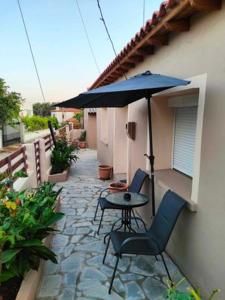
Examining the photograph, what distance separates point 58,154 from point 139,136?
5.05 meters

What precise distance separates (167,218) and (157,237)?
Result: 333mm

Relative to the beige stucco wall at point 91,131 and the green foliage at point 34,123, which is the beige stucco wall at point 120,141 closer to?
the beige stucco wall at point 91,131

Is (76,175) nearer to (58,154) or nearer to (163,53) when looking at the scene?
(58,154)

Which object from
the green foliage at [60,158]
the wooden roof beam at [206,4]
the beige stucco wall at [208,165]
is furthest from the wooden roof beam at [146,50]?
the green foliage at [60,158]

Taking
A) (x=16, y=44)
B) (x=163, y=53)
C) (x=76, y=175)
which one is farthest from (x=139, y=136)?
(x=16, y=44)

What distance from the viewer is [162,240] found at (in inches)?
124

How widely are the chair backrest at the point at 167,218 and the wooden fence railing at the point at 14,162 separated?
3007 millimetres

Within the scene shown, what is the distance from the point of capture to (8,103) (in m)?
17.8

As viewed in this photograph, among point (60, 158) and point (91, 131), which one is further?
point (91, 131)

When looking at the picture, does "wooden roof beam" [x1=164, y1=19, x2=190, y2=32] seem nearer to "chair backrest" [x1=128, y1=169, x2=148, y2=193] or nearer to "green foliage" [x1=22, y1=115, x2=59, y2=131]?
"chair backrest" [x1=128, y1=169, x2=148, y2=193]

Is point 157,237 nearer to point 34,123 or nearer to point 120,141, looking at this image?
point 120,141

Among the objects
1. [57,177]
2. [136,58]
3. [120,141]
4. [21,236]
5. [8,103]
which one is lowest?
[57,177]

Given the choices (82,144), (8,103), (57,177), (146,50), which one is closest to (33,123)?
(8,103)

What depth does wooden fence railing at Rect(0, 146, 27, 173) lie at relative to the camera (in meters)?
4.47
